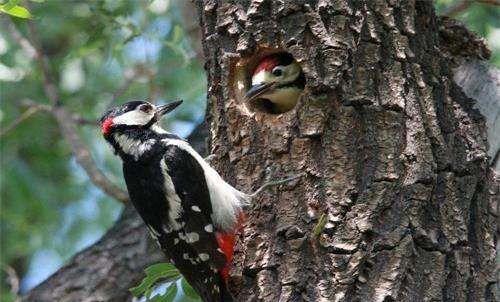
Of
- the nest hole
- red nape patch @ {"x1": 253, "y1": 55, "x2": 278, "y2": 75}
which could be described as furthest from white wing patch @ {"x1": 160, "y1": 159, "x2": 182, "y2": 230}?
red nape patch @ {"x1": 253, "y1": 55, "x2": 278, "y2": 75}

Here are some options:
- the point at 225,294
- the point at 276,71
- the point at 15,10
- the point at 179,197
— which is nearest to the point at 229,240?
the point at 225,294

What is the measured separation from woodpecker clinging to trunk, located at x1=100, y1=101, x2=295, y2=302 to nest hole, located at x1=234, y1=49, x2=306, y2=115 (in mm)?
400

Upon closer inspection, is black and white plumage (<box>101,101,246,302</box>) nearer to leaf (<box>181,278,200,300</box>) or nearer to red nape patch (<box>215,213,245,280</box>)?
red nape patch (<box>215,213,245,280</box>)

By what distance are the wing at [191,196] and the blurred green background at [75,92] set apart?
5.15 ft

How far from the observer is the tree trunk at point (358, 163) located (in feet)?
12.9

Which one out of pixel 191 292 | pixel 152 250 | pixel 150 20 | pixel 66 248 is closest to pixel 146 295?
pixel 191 292

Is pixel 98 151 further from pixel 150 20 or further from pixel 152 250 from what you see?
pixel 152 250

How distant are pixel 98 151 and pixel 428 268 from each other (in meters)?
5.63

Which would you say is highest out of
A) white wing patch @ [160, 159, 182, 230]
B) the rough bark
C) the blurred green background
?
the blurred green background

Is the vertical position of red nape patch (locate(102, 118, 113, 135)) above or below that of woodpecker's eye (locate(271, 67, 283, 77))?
above

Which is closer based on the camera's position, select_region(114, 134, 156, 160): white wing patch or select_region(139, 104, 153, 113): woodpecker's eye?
select_region(114, 134, 156, 160): white wing patch

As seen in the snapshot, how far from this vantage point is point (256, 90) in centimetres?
453

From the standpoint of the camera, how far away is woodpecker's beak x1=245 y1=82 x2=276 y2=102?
452cm

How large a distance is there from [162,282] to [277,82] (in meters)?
1.16
